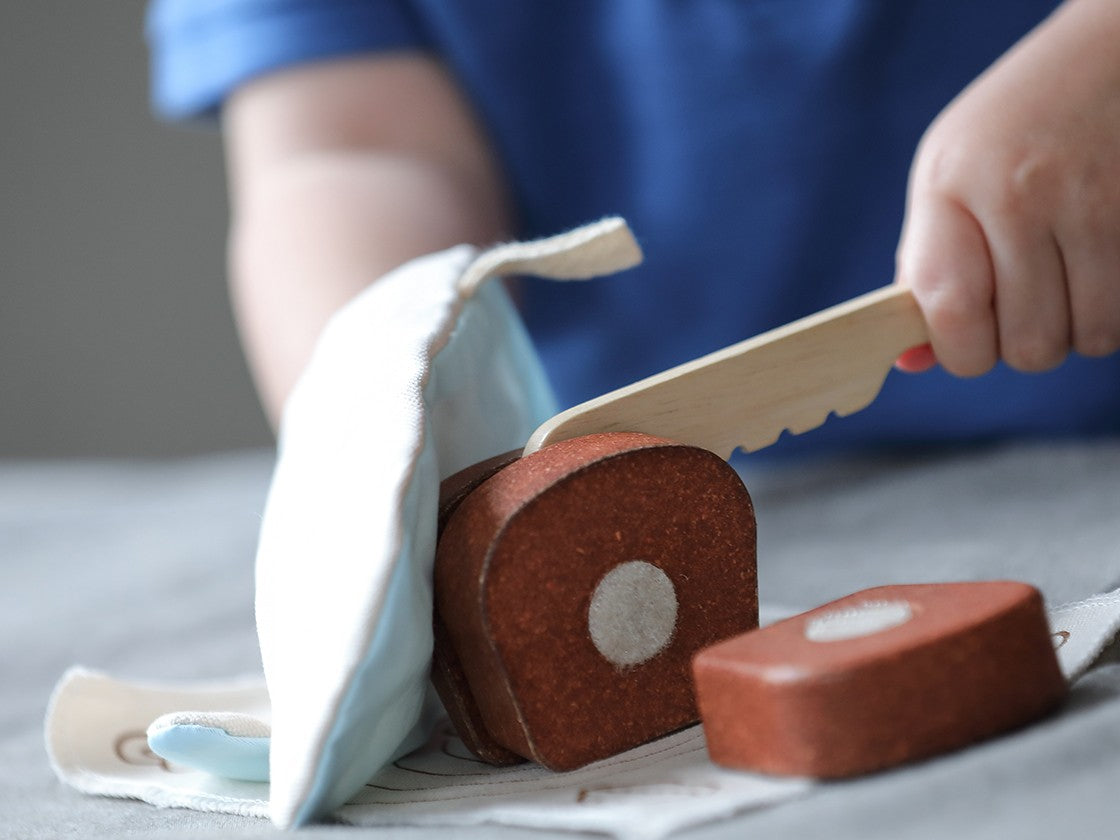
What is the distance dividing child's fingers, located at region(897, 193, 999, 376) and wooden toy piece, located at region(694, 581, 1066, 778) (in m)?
0.16

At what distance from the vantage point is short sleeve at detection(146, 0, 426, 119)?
75cm

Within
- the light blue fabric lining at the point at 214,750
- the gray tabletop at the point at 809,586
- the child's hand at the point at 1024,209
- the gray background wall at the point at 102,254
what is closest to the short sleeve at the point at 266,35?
the gray tabletop at the point at 809,586

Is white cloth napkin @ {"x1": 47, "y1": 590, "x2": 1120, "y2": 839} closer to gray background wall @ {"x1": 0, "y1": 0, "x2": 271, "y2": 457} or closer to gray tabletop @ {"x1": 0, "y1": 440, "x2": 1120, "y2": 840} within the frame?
gray tabletop @ {"x1": 0, "y1": 440, "x2": 1120, "y2": 840}

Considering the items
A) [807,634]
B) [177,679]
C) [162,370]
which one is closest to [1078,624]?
[807,634]

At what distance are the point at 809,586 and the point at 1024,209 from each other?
0.15 meters

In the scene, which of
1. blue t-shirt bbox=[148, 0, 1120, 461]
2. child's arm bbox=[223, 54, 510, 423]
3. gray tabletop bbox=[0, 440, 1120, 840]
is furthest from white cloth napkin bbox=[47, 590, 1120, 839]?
blue t-shirt bbox=[148, 0, 1120, 461]

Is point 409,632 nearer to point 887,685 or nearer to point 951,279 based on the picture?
point 887,685

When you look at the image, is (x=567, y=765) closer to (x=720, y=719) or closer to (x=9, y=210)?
(x=720, y=719)

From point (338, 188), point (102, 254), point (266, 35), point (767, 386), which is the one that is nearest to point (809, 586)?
point (767, 386)

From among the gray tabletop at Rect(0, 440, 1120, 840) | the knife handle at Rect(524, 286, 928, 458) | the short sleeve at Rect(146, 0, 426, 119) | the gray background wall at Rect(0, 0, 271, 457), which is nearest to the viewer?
the gray tabletop at Rect(0, 440, 1120, 840)

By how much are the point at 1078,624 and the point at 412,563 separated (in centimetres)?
17

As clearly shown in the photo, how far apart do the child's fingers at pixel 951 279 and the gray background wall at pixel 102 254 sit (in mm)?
1461

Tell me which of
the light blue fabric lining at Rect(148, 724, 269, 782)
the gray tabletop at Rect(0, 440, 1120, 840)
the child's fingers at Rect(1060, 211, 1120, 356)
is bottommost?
the gray tabletop at Rect(0, 440, 1120, 840)

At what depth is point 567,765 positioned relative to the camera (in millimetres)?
314
